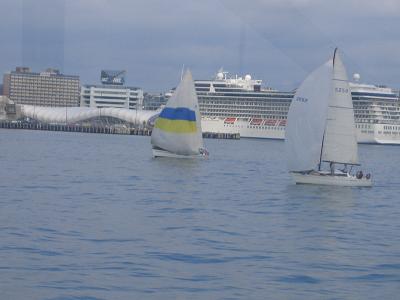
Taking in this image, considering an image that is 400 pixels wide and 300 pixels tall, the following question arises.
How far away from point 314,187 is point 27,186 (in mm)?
8367

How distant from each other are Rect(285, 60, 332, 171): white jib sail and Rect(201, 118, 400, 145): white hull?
57744mm

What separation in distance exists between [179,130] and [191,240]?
88.9 feet

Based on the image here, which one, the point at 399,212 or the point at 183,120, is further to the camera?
the point at 183,120

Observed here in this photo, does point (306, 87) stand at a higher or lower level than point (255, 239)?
higher

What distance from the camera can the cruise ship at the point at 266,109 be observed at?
290 ft

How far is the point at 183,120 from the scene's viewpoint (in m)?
44.1

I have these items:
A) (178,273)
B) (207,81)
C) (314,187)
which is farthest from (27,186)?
(207,81)

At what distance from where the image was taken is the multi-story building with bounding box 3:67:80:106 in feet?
564

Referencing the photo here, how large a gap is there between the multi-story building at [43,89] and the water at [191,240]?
144 metres

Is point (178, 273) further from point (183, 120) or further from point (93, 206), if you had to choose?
point (183, 120)

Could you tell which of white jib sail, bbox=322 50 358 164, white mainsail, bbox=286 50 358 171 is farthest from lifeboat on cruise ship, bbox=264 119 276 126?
white mainsail, bbox=286 50 358 171

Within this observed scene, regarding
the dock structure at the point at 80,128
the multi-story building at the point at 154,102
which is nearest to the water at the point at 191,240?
the dock structure at the point at 80,128

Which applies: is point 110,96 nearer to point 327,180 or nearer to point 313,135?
point 313,135

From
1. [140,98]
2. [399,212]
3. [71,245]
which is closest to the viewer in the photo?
[71,245]
